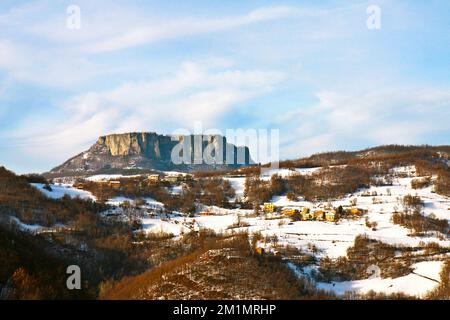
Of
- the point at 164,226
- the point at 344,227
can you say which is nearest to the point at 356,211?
the point at 344,227

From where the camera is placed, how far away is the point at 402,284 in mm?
50250

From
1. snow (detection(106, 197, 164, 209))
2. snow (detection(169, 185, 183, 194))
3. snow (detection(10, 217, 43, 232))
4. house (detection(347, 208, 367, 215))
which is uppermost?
snow (detection(169, 185, 183, 194))

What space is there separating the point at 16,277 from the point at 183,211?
7103cm

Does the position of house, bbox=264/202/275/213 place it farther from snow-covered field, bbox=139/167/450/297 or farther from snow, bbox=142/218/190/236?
snow, bbox=142/218/190/236

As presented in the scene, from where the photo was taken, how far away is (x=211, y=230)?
80.1 m

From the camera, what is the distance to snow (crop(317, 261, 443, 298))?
48219mm

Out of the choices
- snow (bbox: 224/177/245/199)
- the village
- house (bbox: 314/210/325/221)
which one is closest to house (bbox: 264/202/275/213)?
the village

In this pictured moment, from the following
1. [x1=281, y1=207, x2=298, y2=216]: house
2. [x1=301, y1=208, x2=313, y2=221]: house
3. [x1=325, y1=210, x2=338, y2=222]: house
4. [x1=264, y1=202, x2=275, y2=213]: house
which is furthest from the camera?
[x1=264, y1=202, x2=275, y2=213]: house

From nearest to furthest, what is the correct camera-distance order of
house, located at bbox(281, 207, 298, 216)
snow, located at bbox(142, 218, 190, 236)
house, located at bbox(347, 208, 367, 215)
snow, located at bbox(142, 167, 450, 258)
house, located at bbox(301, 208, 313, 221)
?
snow, located at bbox(142, 167, 450, 258) → snow, located at bbox(142, 218, 190, 236) → house, located at bbox(301, 208, 313, 221) → house, located at bbox(347, 208, 367, 215) → house, located at bbox(281, 207, 298, 216)

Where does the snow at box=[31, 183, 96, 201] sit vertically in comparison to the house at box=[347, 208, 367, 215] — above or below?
above

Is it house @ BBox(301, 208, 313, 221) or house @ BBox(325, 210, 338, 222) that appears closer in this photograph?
house @ BBox(325, 210, 338, 222)

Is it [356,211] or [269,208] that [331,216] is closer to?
[356,211]

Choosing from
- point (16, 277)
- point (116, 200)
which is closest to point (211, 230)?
point (116, 200)

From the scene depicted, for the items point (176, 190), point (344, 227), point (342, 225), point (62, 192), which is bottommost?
point (344, 227)
